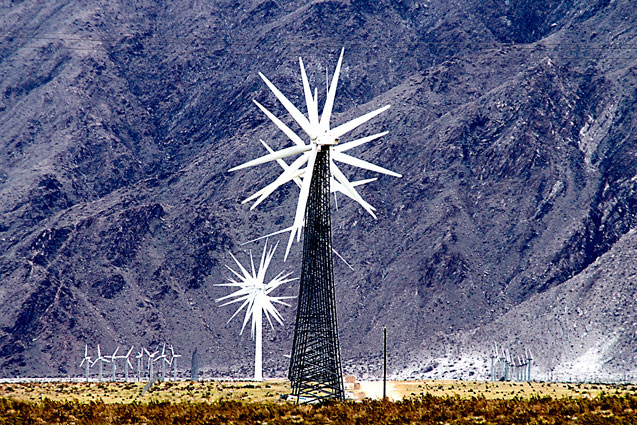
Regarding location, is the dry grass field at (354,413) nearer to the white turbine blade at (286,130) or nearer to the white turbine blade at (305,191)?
the white turbine blade at (305,191)

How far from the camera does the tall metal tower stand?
6744 centimetres

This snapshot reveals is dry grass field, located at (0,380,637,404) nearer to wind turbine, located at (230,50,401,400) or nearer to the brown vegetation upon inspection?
wind turbine, located at (230,50,401,400)

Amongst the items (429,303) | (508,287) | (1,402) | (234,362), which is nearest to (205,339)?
(234,362)

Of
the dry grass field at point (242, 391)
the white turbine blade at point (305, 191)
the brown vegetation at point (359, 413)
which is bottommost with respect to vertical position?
the brown vegetation at point (359, 413)

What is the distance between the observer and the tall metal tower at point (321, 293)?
6744 centimetres

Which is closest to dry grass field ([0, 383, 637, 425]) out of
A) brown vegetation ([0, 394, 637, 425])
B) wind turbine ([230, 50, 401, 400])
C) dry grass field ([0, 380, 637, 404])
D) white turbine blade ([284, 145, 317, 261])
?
brown vegetation ([0, 394, 637, 425])

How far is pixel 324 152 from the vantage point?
66875 millimetres

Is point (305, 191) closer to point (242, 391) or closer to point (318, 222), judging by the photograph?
point (318, 222)

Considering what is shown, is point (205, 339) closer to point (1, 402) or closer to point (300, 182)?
point (300, 182)

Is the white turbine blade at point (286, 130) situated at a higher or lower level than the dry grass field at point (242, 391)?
higher

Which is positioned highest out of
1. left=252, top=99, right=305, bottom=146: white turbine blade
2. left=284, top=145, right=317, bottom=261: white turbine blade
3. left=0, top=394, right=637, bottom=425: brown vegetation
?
left=252, top=99, right=305, bottom=146: white turbine blade

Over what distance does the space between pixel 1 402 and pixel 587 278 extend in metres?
132

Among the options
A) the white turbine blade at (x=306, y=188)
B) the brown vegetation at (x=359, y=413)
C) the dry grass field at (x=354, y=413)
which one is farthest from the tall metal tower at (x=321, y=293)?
the brown vegetation at (x=359, y=413)

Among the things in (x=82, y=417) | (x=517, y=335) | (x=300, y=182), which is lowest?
(x=82, y=417)
